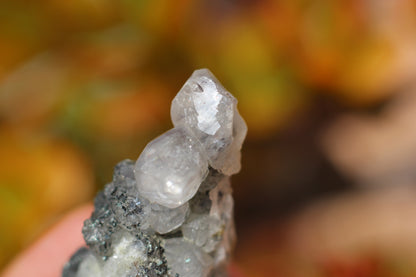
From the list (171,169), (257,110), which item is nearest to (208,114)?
(171,169)

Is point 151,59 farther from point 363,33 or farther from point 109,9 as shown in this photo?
point 363,33

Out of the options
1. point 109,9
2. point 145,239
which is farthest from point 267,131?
point 145,239

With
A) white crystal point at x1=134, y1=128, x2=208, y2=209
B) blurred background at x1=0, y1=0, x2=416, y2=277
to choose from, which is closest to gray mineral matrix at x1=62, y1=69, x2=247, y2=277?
white crystal point at x1=134, y1=128, x2=208, y2=209

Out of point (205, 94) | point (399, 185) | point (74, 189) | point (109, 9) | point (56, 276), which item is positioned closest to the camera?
point (205, 94)

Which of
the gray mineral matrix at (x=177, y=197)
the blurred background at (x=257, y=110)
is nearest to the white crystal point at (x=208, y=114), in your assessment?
the gray mineral matrix at (x=177, y=197)

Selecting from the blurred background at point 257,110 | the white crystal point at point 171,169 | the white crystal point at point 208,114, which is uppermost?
the white crystal point at point 208,114

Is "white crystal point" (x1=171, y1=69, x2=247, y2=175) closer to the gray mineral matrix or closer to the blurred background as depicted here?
the gray mineral matrix

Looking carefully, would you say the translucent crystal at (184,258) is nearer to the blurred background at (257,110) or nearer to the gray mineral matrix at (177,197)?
the gray mineral matrix at (177,197)

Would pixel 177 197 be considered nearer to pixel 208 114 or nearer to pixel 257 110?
pixel 208 114

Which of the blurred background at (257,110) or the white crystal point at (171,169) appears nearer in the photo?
the white crystal point at (171,169)
